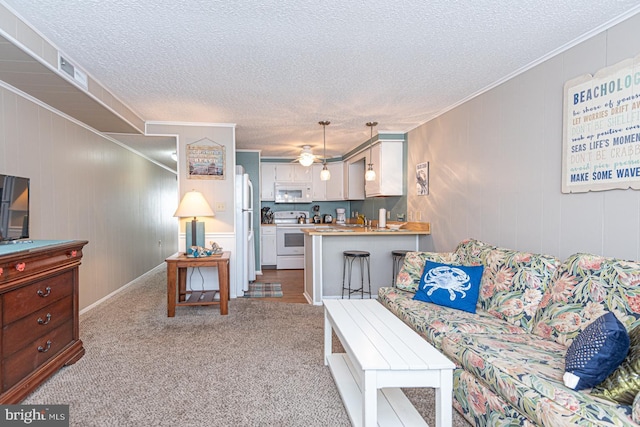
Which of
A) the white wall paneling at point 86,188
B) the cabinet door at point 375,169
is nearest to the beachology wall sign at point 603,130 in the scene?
the cabinet door at point 375,169

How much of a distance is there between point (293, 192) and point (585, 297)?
614 cm

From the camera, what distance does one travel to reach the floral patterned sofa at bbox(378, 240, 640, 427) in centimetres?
148

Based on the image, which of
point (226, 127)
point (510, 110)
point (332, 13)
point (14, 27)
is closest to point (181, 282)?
point (226, 127)

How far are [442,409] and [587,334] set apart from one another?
2.28 feet

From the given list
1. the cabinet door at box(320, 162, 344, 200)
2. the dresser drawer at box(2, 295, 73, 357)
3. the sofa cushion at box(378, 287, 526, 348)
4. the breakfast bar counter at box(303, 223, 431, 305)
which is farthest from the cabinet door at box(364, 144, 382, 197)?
the dresser drawer at box(2, 295, 73, 357)

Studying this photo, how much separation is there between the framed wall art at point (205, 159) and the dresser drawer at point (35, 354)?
241 cm

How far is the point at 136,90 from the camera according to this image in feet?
11.5

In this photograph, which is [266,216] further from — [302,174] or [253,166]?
[253,166]

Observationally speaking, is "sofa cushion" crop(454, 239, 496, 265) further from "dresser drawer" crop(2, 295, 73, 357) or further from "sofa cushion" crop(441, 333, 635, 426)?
"dresser drawer" crop(2, 295, 73, 357)

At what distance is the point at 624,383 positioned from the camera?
1422mm

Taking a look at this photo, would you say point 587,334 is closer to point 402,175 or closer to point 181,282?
point 402,175

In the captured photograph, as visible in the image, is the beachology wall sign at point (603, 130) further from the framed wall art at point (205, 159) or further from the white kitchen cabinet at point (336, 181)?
the white kitchen cabinet at point (336, 181)

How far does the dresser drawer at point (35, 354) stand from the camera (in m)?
2.08

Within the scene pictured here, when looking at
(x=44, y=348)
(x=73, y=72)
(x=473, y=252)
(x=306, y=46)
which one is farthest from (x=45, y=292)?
(x=473, y=252)
